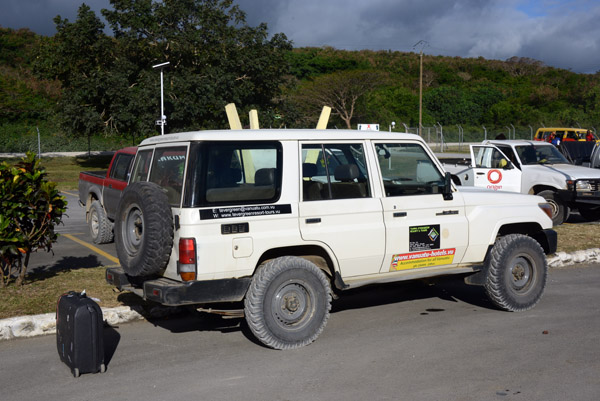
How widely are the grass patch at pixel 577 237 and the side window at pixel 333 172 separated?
5.99 metres

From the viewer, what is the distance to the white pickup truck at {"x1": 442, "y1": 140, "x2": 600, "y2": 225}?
13828 mm

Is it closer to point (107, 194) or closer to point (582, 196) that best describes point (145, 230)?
point (107, 194)

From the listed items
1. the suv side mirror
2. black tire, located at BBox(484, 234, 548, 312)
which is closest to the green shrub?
the suv side mirror

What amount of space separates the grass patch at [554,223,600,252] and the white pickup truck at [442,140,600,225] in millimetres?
506

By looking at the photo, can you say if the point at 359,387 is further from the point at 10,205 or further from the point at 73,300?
the point at 10,205

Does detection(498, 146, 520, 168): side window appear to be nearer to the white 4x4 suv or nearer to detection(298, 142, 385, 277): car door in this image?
the white 4x4 suv

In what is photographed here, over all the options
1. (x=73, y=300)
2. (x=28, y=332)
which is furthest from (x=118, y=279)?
(x=28, y=332)

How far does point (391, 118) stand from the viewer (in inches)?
2852

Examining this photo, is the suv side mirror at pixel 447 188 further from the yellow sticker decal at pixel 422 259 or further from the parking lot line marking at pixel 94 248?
the parking lot line marking at pixel 94 248

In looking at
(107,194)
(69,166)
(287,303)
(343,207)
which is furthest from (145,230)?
(69,166)

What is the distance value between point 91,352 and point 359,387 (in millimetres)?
2298

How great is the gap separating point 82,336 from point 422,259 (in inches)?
138

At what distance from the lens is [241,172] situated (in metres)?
6.01

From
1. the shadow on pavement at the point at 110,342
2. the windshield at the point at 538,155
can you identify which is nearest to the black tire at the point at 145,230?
the shadow on pavement at the point at 110,342
